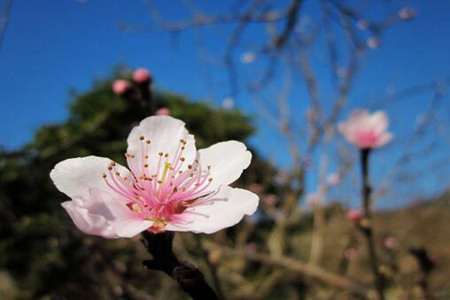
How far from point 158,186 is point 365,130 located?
1.06m

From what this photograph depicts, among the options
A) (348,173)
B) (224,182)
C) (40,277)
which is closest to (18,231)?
(40,277)

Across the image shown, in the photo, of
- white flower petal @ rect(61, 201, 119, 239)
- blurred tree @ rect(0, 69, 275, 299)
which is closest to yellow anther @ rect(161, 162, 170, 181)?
white flower petal @ rect(61, 201, 119, 239)

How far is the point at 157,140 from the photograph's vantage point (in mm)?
859

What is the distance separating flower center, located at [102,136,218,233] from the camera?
74 centimetres

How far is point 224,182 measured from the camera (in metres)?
0.74

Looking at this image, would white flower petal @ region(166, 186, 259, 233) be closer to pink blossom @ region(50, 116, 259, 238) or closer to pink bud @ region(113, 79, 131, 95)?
pink blossom @ region(50, 116, 259, 238)

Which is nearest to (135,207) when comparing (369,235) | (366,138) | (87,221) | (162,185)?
(162,185)

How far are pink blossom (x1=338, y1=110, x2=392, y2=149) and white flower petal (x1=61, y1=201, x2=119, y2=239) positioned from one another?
3.67ft

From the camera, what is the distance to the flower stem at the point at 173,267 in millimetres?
530

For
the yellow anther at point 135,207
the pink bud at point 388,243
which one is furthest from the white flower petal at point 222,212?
the pink bud at point 388,243

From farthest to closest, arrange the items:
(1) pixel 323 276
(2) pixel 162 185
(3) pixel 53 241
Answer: (3) pixel 53 241, (1) pixel 323 276, (2) pixel 162 185

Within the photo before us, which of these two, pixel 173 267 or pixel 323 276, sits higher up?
pixel 173 267

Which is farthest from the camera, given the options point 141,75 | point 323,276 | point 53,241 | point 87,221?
point 53,241

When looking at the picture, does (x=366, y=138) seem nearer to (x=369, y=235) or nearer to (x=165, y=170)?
(x=369, y=235)
